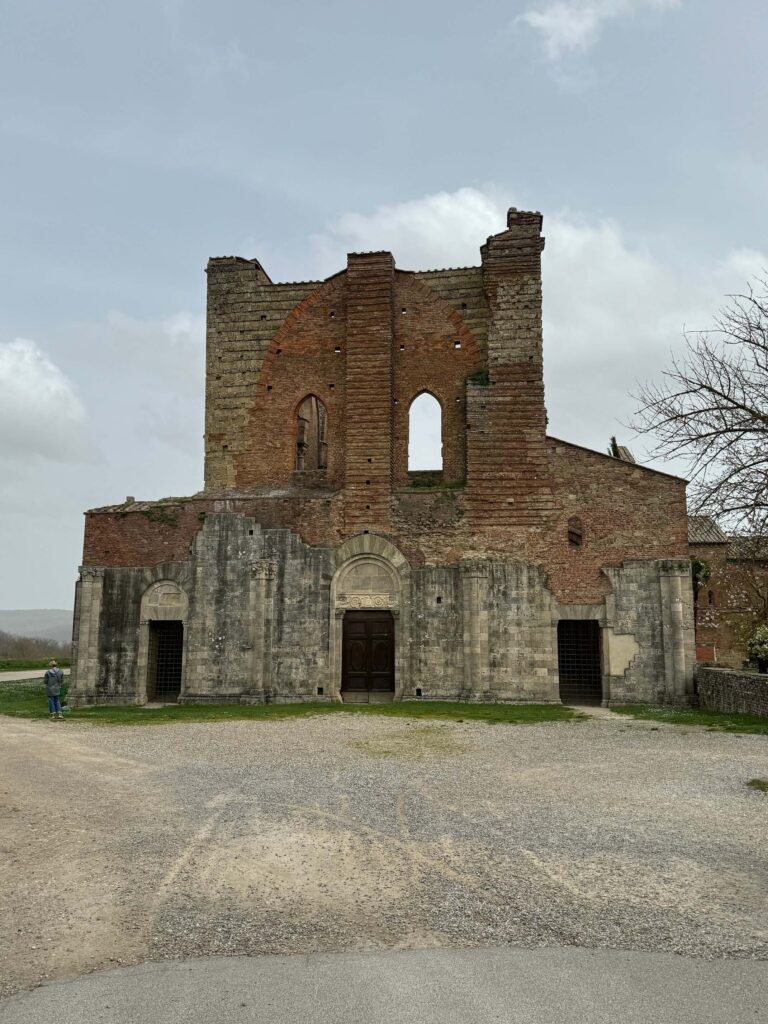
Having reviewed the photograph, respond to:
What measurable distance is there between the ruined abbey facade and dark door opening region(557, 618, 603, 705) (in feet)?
0.20

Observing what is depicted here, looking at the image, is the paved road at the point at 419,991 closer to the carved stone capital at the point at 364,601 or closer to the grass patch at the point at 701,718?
the grass patch at the point at 701,718

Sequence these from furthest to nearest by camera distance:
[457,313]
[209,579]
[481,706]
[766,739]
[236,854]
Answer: [457,313] → [209,579] → [481,706] → [766,739] → [236,854]

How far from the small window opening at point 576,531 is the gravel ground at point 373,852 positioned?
8.89m

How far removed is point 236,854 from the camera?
6.94 m

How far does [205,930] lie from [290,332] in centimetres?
2103

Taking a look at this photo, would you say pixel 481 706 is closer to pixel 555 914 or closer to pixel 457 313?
pixel 457 313

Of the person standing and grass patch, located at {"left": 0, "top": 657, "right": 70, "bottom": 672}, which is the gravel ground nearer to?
the person standing

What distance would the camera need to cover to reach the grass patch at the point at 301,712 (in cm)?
1756

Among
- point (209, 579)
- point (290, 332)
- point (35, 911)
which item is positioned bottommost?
point (35, 911)

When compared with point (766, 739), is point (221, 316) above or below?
above

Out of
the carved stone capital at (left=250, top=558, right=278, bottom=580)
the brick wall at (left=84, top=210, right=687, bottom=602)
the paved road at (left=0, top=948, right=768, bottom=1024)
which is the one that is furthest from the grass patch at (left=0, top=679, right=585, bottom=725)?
the paved road at (left=0, top=948, right=768, bottom=1024)

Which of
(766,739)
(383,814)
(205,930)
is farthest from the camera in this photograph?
(766,739)

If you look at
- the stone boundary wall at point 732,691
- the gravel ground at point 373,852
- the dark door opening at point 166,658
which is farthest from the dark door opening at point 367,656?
the gravel ground at point 373,852

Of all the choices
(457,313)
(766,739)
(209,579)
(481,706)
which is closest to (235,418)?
(209,579)
